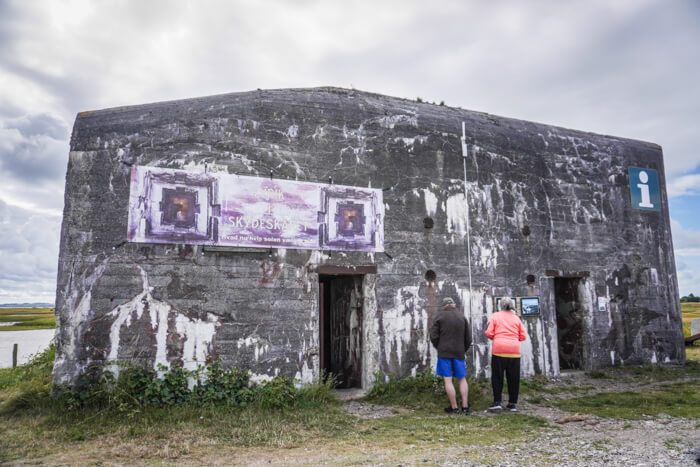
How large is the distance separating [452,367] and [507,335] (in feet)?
2.82

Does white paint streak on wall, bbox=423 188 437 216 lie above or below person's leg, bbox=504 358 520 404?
above

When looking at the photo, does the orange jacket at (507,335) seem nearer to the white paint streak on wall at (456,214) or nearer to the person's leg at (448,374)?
the person's leg at (448,374)

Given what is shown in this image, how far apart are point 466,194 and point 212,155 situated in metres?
4.40

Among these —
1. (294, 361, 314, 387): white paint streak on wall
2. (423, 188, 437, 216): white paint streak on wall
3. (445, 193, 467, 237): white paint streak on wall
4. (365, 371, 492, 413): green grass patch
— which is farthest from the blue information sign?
(294, 361, 314, 387): white paint streak on wall

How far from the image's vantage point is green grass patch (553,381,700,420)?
20.6ft

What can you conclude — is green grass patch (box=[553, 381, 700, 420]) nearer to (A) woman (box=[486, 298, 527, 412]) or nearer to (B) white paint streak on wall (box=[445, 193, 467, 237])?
(A) woman (box=[486, 298, 527, 412])

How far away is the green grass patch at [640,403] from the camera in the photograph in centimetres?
627

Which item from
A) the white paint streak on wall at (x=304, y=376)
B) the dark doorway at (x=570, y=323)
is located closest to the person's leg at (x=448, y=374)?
the white paint streak on wall at (x=304, y=376)

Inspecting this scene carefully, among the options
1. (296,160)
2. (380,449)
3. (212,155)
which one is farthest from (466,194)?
(380,449)

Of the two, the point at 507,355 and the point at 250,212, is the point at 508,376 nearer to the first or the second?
the point at 507,355

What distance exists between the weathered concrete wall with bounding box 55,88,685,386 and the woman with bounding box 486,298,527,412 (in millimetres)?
1531

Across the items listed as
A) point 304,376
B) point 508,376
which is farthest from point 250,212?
point 508,376

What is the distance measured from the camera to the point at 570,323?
9.85 meters

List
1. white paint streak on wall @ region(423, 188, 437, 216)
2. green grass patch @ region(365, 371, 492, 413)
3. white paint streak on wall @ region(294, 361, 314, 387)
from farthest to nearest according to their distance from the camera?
white paint streak on wall @ region(423, 188, 437, 216)
white paint streak on wall @ region(294, 361, 314, 387)
green grass patch @ region(365, 371, 492, 413)
